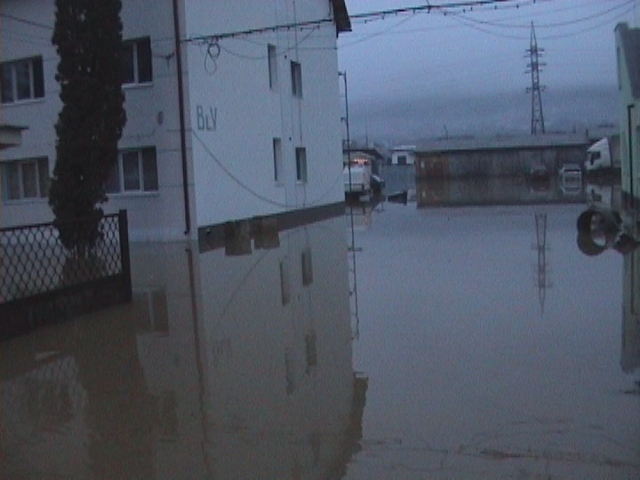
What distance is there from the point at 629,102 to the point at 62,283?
19810 millimetres

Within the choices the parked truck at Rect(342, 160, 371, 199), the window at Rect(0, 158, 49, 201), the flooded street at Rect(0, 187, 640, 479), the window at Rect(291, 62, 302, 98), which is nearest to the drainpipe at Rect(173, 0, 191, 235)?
the window at Rect(0, 158, 49, 201)

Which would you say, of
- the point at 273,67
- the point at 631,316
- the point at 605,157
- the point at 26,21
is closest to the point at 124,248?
the point at 631,316

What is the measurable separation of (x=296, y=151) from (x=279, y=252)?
31.3 ft

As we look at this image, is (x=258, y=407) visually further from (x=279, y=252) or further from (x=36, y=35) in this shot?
(x=36, y=35)

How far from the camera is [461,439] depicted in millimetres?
5398

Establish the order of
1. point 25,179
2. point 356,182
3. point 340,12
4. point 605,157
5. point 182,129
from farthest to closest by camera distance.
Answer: point 605,157 → point 356,182 → point 340,12 → point 25,179 → point 182,129

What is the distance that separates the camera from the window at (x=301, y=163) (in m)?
26.3

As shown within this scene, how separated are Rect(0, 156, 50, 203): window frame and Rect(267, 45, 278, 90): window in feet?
22.8

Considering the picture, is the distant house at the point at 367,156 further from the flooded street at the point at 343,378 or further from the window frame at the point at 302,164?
the flooded street at the point at 343,378

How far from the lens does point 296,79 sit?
2631 cm

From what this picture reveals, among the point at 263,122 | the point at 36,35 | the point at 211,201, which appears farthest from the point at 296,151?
the point at 36,35

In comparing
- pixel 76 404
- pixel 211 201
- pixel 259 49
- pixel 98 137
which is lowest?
pixel 76 404

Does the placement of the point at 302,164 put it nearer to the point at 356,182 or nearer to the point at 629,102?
the point at 629,102

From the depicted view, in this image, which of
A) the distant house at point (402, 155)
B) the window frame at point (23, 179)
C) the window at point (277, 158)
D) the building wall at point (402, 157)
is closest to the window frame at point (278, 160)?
the window at point (277, 158)
